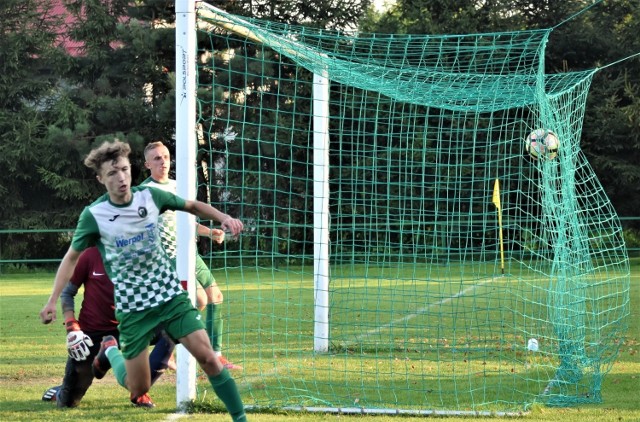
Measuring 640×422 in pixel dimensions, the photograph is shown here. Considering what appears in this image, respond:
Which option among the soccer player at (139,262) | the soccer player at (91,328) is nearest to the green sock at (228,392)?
the soccer player at (139,262)

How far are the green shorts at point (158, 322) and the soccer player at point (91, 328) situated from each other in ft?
4.40

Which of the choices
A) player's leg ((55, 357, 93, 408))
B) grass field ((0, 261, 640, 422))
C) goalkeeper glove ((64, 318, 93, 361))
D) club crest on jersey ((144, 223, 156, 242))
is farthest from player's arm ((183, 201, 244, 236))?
player's leg ((55, 357, 93, 408))

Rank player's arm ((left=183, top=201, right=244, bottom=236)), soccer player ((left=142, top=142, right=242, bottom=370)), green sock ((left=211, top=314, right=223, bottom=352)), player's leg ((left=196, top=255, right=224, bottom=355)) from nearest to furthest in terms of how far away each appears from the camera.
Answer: player's arm ((left=183, top=201, right=244, bottom=236)) → soccer player ((left=142, top=142, right=242, bottom=370)) → player's leg ((left=196, top=255, right=224, bottom=355)) → green sock ((left=211, top=314, right=223, bottom=352))

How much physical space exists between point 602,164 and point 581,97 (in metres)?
20.7

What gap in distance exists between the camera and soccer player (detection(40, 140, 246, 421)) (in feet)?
19.8

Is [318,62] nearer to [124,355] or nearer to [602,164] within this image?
[124,355]

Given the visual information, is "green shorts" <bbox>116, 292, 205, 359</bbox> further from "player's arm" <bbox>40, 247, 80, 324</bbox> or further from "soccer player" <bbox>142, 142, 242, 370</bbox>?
"soccer player" <bbox>142, 142, 242, 370</bbox>

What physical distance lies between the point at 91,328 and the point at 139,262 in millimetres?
1821

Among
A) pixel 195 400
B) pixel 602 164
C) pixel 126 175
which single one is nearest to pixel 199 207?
pixel 126 175

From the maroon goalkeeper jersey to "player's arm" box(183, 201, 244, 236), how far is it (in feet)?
5.71

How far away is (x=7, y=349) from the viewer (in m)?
11.2

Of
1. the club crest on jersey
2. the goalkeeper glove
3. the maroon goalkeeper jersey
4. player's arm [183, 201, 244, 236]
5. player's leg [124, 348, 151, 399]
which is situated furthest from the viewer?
the maroon goalkeeper jersey

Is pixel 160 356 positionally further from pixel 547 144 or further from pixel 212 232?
pixel 547 144

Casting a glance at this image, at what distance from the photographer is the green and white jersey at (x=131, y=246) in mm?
6043
